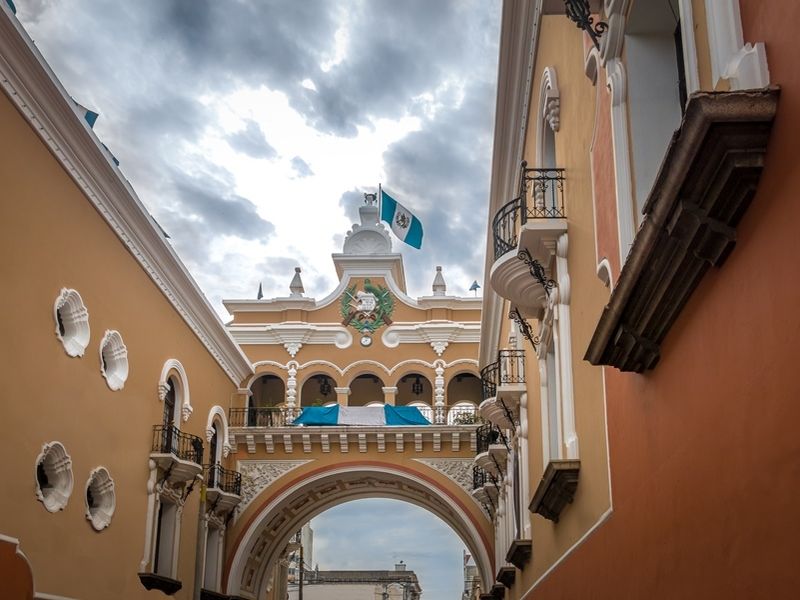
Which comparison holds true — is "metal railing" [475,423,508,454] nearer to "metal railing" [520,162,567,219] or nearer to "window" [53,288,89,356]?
"window" [53,288,89,356]

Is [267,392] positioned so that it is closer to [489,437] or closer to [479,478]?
[479,478]

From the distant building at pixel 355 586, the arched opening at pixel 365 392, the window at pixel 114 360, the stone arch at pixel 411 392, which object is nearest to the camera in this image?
the window at pixel 114 360

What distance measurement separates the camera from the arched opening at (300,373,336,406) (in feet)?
100

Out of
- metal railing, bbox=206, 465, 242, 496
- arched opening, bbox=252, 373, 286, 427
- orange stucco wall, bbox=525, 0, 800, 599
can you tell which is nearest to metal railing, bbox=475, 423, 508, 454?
metal railing, bbox=206, 465, 242, 496

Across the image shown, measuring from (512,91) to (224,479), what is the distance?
15165 millimetres

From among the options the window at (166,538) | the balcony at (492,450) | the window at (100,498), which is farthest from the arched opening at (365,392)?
the window at (100,498)

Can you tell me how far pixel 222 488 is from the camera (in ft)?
82.4

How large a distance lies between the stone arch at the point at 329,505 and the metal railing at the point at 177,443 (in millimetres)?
4811

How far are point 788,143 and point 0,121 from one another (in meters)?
11.7

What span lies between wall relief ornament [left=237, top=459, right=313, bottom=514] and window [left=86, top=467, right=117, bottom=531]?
9.29 metres

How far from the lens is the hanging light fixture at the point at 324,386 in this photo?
30.4m

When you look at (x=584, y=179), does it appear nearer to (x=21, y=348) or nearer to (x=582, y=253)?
(x=582, y=253)

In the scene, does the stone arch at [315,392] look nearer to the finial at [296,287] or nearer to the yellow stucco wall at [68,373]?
the finial at [296,287]

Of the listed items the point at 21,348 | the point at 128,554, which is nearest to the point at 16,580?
the point at 21,348
